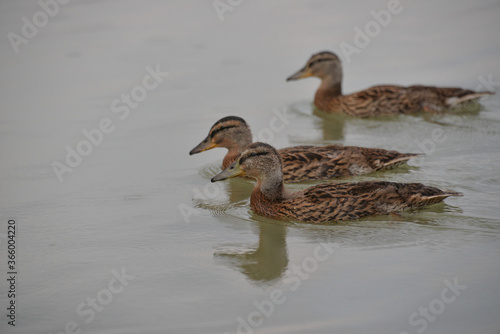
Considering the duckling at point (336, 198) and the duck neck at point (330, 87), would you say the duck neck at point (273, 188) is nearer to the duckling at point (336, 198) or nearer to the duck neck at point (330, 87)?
the duckling at point (336, 198)

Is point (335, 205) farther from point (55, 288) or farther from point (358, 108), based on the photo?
point (358, 108)

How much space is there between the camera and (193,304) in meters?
5.93

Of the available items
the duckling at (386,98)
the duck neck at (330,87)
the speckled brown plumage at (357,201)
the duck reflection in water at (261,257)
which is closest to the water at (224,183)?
the duck reflection in water at (261,257)

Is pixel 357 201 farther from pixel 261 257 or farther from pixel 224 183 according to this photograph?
pixel 224 183

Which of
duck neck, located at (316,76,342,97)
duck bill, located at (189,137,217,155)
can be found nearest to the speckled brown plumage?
duck bill, located at (189,137,217,155)

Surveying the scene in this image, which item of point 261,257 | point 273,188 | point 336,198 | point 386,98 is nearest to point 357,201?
point 336,198

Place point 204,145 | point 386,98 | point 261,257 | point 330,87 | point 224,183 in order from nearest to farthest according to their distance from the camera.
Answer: point 261,257, point 224,183, point 204,145, point 386,98, point 330,87

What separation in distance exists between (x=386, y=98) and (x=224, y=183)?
3617 mm

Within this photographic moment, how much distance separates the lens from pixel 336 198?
25.1 feet

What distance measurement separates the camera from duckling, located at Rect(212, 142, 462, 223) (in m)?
7.61

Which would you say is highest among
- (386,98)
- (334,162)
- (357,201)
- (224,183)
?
(386,98)

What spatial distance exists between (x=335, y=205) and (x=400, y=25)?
7723 millimetres

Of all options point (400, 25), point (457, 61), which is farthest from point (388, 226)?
point (400, 25)

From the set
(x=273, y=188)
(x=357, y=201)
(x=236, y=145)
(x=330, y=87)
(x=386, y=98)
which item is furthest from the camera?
(x=330, y=87)
